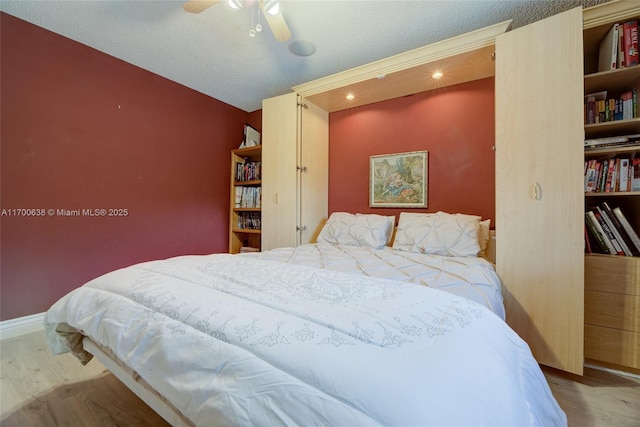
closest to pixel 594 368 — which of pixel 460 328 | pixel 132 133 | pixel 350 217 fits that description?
pixel 460 328

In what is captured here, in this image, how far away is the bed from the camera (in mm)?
527

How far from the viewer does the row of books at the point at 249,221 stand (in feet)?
11.3

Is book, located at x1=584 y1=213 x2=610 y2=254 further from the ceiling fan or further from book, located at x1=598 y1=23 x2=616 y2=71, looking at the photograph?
the ceiling fan

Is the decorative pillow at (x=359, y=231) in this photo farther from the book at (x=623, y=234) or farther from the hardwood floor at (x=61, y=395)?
the hardwood floor at (x=61, y=395)

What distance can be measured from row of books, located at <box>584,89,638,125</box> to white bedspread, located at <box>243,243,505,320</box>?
4.05ft

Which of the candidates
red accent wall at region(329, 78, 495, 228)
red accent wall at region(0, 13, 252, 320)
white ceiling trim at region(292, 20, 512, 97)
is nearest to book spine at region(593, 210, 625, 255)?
red accent wall at region(329, 78, 495, 228)

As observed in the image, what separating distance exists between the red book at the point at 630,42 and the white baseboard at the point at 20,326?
183 inches

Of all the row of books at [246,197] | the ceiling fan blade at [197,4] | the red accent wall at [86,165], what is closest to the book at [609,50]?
the ceiling fan blade at [197,4]

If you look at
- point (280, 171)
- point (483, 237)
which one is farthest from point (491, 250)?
point (280, 171)

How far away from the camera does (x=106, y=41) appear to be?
2295 millimetres

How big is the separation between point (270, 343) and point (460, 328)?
0.54 metres

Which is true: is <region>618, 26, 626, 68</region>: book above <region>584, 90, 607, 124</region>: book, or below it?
above

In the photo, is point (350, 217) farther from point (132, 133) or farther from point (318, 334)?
point (132, 133)
